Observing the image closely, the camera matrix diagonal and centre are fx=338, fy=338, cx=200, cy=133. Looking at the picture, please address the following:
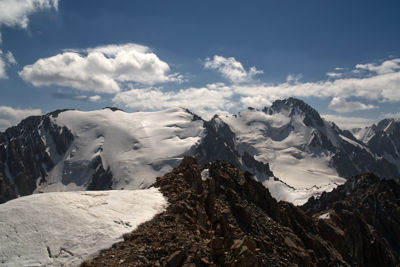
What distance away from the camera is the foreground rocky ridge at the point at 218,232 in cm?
1759

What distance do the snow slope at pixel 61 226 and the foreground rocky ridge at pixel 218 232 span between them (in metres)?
1.05

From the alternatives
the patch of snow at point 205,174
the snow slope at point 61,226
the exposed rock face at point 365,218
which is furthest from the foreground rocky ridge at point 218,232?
the exposed rock face at point 365,218

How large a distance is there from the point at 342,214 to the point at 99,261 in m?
77.6

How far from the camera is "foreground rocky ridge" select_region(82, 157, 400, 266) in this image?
17.6 metres

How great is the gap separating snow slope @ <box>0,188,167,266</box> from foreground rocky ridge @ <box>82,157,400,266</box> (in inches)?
41.4

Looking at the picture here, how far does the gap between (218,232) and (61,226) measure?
10.8 m

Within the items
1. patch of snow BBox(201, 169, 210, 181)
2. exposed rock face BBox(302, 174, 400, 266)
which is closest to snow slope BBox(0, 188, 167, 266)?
patch of snow BBox(201, 169, 210, 181)

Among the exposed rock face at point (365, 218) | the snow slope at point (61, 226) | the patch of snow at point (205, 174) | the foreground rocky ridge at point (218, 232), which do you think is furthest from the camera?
the exposed rock face at point (365, 218)

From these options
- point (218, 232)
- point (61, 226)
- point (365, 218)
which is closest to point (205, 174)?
point (218, 232)

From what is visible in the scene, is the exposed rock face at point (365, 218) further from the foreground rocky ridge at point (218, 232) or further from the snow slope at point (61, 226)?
the snow slope at point (61, 226)

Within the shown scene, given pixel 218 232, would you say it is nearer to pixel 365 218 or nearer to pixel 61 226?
pixel 61 226

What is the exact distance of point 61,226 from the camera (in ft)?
64.2

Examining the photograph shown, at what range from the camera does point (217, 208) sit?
29.1 m

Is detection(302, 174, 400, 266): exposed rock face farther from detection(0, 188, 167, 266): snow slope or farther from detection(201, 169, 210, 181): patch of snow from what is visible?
detection(0, 188, 167, 266): snow slope
